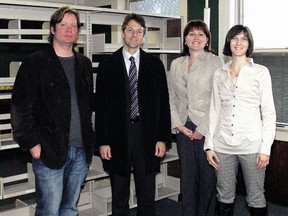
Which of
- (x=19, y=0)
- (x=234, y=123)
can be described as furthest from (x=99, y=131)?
(x=19, y=0)

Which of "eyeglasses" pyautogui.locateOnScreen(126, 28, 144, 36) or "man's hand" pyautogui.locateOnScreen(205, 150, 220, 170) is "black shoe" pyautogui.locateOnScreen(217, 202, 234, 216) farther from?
"eyeglasses" pyautogui.locateOnScreen(126, 28, 144, 36)

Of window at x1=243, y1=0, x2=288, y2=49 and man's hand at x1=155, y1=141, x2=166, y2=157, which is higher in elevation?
window at x1=243, y1=0, x2=288, y2=49

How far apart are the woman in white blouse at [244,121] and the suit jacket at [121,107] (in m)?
0.45

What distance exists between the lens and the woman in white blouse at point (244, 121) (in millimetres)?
2387

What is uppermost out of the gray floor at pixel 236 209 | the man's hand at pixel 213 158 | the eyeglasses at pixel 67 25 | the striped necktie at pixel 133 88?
the eyeglasses at pixel 67 25

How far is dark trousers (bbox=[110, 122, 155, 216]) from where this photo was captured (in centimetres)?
268

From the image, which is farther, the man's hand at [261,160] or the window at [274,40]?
the window at [274,40]

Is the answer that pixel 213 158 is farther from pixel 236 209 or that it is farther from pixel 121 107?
pixel 236 209

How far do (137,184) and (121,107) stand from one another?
1.91 feet

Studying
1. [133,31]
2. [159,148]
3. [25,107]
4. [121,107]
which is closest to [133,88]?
[121,107]

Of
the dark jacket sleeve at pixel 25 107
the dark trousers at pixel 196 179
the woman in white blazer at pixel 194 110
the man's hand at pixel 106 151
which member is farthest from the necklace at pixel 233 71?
the dark jacket sleeve at pixel 25 107

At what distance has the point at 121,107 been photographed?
8.66 ft

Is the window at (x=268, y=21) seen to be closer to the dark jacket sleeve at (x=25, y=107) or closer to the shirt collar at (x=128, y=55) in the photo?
the shirt collar at (x=128, y=55)

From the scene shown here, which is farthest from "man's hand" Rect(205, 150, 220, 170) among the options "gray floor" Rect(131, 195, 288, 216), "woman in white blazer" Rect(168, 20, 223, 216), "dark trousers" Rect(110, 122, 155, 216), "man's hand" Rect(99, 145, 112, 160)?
"gray floor" Rect(131, 195, 288, 216)
